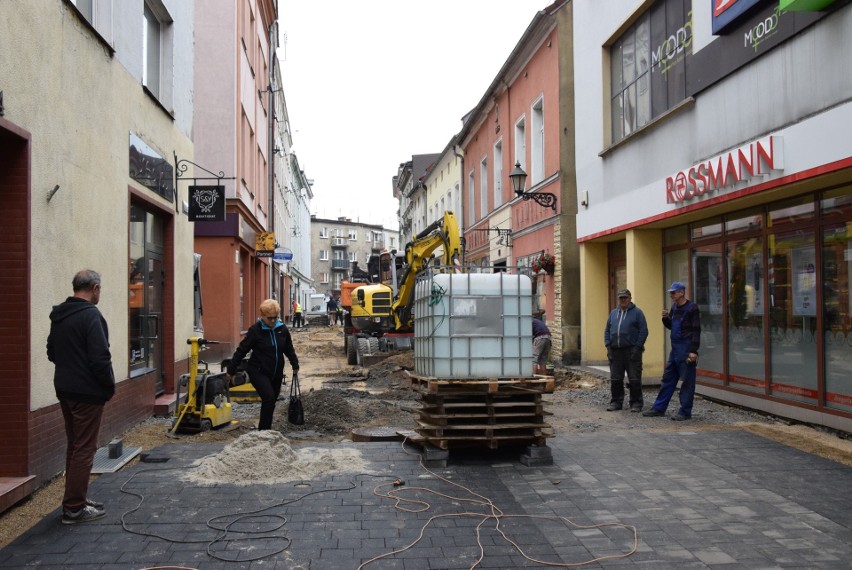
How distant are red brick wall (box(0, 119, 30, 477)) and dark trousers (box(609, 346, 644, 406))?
744cm

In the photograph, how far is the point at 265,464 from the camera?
642 cm

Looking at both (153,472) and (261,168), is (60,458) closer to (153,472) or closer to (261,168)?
(153,472)

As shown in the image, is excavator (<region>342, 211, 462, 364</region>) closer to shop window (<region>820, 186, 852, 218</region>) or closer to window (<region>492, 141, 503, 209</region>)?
window (<region>492, 141, 503, 209</region>)

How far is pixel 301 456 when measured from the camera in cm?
696

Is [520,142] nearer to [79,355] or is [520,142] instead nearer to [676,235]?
[676,235]

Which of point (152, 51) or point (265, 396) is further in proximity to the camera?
point (152, 51)

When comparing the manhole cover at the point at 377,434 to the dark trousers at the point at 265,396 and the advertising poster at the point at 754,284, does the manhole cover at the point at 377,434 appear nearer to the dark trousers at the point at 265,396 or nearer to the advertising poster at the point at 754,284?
the dark trousers at the point at 265,396

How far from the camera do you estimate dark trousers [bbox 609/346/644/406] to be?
1009 cm

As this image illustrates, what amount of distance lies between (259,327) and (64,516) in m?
3.32

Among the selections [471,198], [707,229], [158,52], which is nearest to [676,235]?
[707,229]

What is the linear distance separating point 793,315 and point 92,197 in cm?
808

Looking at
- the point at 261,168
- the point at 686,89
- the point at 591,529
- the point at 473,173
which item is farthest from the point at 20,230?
the point at 473,173

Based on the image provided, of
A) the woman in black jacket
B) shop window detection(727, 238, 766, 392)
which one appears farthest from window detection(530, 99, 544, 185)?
the woman in black jacket

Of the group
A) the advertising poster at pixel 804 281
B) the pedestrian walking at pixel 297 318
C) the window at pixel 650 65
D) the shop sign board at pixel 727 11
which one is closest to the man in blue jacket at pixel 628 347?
the advertising poster at pixel 804 281
